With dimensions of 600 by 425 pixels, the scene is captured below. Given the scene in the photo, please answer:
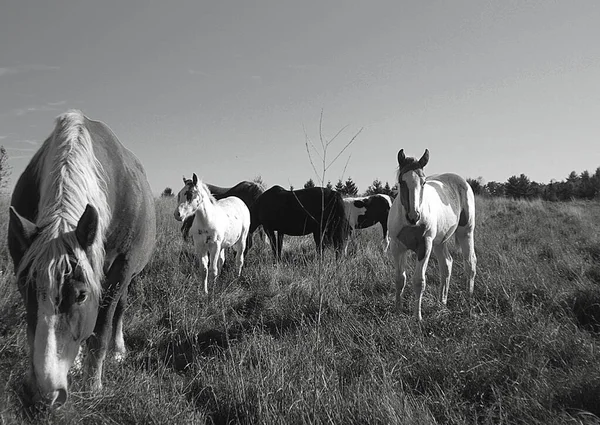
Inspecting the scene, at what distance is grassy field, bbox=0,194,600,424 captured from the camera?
213 centimetres

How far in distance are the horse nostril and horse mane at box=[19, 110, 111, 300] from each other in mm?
490

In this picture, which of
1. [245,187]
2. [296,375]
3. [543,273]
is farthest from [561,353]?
[245,187]

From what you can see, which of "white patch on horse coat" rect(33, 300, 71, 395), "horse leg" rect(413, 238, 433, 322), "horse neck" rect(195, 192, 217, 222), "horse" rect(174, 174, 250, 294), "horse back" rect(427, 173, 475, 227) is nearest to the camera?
"white patch on horse coat" rect(33, 300, 71, 395)

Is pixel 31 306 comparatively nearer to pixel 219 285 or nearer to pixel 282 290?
pixel 282 290

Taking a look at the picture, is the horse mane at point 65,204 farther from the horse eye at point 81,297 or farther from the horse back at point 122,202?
the horse back at point 122,202

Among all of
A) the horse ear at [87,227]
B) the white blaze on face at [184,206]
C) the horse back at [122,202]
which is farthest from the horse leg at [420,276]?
the white blaze on face at [184,206]

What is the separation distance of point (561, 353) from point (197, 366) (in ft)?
9.50

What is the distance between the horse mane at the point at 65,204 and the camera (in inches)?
73.8

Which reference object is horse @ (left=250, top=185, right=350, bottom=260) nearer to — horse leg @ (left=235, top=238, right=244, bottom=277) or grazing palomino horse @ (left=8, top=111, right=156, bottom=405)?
horse leg @ (left=235, top=238, right=244, bottom=277)

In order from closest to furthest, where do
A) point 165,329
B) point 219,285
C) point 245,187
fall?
1. point 165,329
2. point 219,285
3. point 245,187

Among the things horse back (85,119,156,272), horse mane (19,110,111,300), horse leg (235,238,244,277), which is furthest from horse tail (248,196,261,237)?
horse mane (19,110,111,300)

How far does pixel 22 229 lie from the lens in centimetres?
191

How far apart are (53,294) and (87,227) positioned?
39 centimetres

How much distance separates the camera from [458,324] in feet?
11.3
